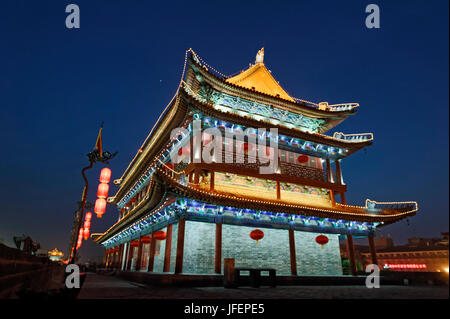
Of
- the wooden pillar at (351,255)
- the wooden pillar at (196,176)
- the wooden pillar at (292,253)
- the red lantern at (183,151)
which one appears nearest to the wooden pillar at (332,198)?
the wooden pillar at (351,255)

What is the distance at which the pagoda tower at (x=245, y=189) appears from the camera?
14930mm

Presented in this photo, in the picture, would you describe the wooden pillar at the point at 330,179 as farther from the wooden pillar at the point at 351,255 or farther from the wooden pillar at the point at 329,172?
the wooden pillar at the point at 351,255

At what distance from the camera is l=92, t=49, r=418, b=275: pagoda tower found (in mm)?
14930

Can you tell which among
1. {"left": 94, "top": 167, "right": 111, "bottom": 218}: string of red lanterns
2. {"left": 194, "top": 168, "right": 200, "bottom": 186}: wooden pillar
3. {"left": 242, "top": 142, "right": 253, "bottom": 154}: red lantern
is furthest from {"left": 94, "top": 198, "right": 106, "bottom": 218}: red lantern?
{"left": 242, "top": 142, "right": 253, "bottom": 154}: red lantern

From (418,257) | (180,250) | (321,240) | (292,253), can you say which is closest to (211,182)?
(180,250)

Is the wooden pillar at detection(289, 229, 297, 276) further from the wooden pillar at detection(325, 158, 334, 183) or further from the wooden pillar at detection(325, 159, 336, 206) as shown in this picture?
the wooden pillar at detection(325, 158, 334, 183)

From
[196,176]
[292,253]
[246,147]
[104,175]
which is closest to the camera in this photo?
[196,176]

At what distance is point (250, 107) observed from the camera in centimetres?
2017

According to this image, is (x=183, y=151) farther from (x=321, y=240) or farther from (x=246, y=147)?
(x=321, y=240)

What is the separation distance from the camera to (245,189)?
17.4 meters

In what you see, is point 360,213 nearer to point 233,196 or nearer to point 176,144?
point 233,196
